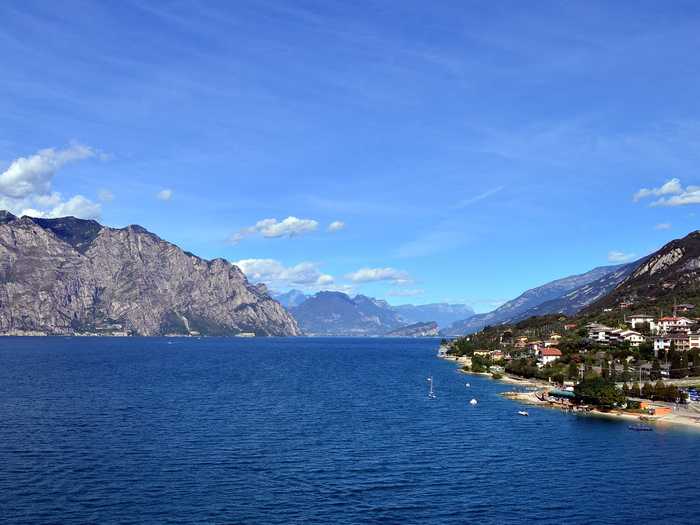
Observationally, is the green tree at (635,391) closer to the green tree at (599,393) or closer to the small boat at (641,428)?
the green tree at (599,393)

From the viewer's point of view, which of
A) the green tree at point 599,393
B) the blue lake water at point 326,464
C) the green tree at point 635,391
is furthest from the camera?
the green tree at point 635,391

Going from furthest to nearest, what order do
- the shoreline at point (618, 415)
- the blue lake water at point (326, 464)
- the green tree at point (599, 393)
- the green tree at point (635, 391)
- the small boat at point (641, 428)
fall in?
the green tree at point (635, 391)
the green tree at point (599, 393)
the shoreline at point (618, 415)
the small boat at point (641, 428)
the blue lake water at point (326, 464)

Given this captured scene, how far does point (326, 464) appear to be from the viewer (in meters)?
81.6

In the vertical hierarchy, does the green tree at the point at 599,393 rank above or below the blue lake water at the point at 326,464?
above

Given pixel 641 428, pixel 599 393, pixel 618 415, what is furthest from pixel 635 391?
pixel 641 428

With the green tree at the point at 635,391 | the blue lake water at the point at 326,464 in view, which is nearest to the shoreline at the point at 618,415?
the blue lake water at the point at 326,464

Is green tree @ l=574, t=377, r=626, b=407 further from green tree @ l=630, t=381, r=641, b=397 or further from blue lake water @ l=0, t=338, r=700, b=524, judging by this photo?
blue lake water @ l=0, t=338, r=700, b=524

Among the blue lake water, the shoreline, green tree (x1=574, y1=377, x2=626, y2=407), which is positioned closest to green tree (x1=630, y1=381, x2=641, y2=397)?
green tree (x1=574, y1=377, x2=626, y2=407)

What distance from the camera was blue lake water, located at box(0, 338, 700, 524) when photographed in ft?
208

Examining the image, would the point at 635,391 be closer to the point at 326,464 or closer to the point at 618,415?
the point at 618,415

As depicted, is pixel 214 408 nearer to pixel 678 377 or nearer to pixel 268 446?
pixel 268 446

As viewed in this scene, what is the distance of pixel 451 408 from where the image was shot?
135 m

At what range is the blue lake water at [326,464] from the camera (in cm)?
6331

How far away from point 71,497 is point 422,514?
3594cm
